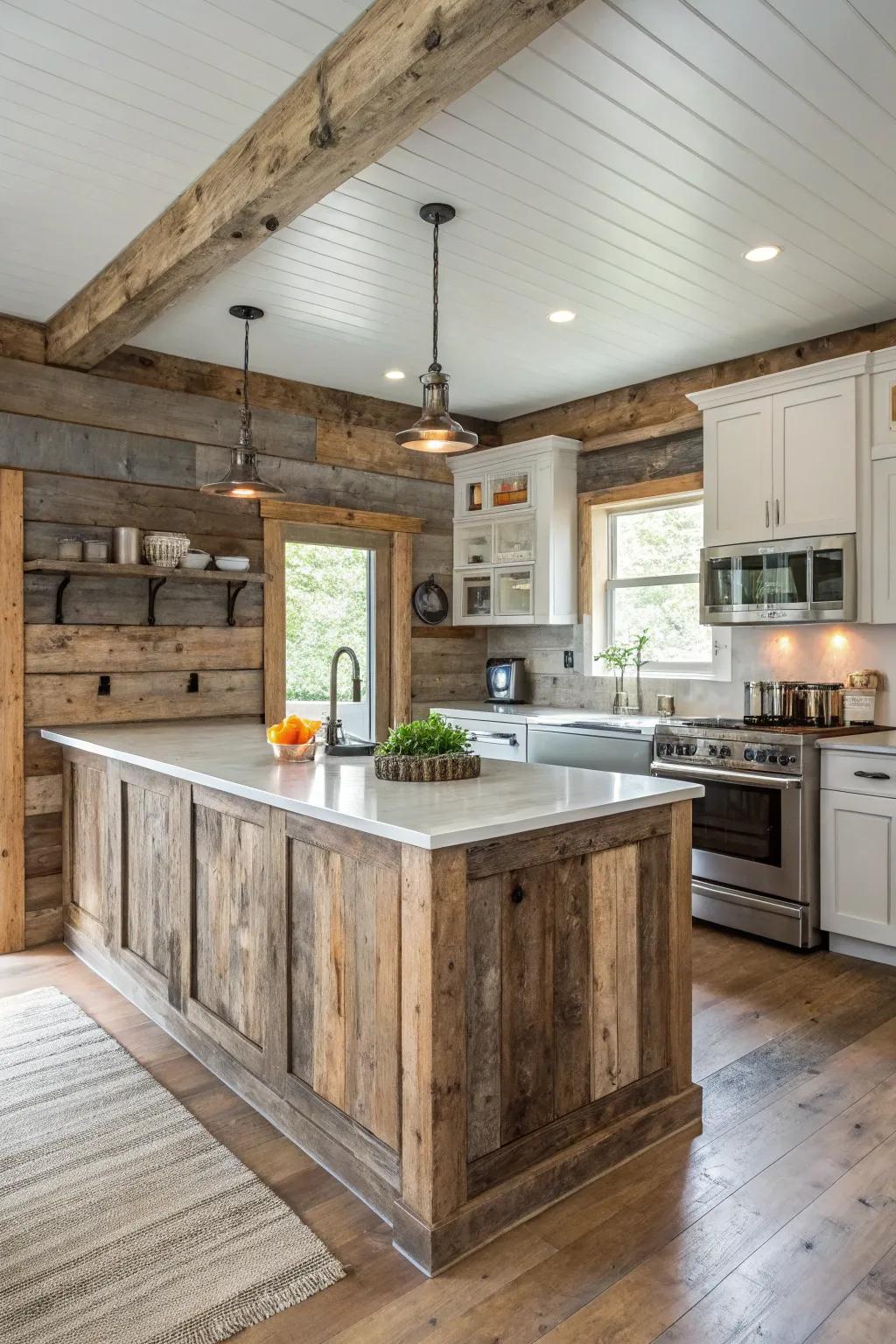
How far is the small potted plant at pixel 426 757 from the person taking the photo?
102 inches

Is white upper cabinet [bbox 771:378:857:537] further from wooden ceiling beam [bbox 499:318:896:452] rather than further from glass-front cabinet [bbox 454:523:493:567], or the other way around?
glass-front cabinet [bbox 454:523:493:567]

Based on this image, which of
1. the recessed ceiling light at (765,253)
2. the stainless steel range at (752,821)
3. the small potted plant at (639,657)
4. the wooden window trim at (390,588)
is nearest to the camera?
the recessed ceiling light at (765,253)

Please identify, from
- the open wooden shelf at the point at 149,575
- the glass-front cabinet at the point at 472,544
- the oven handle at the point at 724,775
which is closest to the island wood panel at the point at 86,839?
the open wooden shelf at the point at 149,575

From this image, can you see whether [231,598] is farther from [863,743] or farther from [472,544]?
[863,743]

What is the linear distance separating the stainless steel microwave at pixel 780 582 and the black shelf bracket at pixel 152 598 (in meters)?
2.67

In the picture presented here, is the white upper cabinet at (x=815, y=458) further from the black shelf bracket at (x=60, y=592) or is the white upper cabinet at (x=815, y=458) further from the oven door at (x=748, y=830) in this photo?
the black shelf bracket at (x=60, y=592)

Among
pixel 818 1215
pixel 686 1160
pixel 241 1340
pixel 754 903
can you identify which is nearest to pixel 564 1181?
pixel 686 1160

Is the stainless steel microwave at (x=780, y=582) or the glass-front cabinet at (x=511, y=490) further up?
the glass-front cabinet at (x=511, y=490)

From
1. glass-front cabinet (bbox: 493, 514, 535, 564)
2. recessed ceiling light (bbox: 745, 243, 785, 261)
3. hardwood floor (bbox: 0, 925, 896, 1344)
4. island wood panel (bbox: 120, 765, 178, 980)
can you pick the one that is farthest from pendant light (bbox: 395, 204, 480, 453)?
glass-front cabinet (bbox: 493, 514, 535, 564)

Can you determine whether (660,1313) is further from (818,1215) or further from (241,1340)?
(241,1340)

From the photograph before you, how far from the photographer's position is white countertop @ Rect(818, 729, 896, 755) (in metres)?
3.58

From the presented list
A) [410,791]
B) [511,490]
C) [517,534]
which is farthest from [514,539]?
[410,791]

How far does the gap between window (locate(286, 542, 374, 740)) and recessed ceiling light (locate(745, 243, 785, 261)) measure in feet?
8.84

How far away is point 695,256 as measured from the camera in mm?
3355
